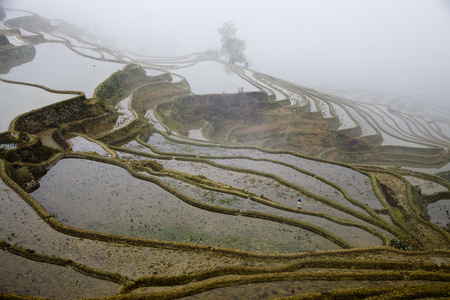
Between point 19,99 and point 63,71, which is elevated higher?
point 63,71

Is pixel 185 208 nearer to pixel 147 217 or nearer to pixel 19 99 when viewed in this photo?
pixel 147 217

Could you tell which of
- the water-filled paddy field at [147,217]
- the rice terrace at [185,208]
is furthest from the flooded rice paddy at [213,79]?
the water-filled paddy field at [147,217]

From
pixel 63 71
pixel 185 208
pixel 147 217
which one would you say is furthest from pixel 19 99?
pixel 185 208

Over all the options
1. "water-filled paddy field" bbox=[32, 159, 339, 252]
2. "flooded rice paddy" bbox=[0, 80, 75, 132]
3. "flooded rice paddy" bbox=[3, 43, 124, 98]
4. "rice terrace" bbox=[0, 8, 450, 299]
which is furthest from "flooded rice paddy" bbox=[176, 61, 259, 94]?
"water-filled paddy field" bbox=[32, 159, 339, 252]

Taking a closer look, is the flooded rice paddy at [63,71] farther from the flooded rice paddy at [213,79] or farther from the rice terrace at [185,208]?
the flooded rice paddy at [213,79]

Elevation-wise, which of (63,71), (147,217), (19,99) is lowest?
(147,217)

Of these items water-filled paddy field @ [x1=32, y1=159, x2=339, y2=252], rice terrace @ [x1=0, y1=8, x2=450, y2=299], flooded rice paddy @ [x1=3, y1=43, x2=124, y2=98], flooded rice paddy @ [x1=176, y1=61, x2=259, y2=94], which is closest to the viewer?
rice terrace @ [x1=0, y1=8, x2=450, y2=299]

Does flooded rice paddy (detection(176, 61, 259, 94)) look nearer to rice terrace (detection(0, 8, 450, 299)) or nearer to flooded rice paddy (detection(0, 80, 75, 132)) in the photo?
rice terrace (detection(0, 8, 450, 299))

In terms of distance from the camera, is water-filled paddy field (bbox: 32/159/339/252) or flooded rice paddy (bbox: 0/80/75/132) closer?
water-filled paddy field (bbox: 32/159/339/252)

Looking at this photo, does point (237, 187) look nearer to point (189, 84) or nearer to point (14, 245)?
point (14, 245)
